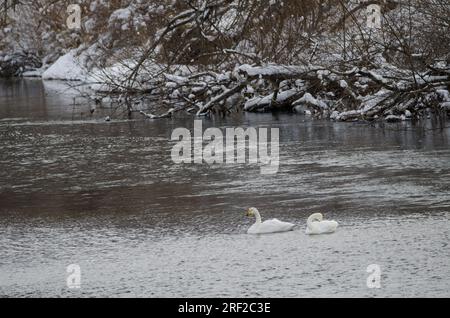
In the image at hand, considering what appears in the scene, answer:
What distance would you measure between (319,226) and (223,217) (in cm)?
142

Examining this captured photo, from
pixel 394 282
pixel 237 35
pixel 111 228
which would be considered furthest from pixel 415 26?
pixel 394 282

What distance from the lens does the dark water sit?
8938mm

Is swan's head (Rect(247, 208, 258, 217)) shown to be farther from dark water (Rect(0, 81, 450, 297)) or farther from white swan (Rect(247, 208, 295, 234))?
dark water (Rect(0, 81, 450, 297))

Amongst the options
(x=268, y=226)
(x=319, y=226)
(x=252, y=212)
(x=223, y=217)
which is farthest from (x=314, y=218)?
(x=223, y=217)

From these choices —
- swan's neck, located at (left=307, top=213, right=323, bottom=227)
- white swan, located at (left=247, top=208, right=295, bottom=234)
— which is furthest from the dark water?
swan's neck, located at (left=307, top=213, right=323, bottom=227)

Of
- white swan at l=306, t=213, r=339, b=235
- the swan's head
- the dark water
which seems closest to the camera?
the dark water

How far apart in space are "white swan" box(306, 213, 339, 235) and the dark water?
0.54ft

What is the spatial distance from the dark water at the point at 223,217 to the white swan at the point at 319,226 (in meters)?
0.17

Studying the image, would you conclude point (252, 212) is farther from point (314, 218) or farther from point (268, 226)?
point (314, 218)

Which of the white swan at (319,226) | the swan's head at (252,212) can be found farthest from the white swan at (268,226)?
the white swan at (319,226)

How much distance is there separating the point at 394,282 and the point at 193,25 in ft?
59.0

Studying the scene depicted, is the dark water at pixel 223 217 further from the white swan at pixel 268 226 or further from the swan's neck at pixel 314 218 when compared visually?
the swan's neck at pixel 314 218

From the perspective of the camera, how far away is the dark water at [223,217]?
8938 mm
